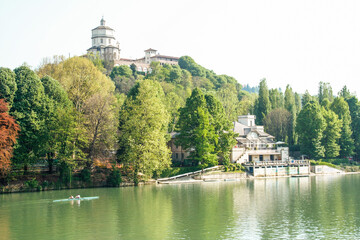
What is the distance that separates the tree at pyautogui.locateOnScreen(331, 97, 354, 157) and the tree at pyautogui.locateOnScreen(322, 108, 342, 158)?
5.82 ft

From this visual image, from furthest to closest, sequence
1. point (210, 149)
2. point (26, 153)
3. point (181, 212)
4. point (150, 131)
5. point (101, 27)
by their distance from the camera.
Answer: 1. point (101, 27)
2. point (210, 149)
3. point (150, 131)
4. point (26, 153)
5. point (181, 212)

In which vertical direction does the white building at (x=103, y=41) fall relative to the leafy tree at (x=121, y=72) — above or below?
above

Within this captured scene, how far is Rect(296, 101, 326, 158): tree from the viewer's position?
7862 centimetres

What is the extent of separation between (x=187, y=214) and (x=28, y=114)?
86.7ft

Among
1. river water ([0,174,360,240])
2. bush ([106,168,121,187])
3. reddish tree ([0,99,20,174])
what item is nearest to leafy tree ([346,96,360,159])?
river water ([0,174,360,240])

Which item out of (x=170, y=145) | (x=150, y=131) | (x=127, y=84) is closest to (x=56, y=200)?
(x=150, y=131)

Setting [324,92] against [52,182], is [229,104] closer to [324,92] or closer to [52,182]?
[324,92]

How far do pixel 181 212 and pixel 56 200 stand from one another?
46.1 ft

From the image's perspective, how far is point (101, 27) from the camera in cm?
14750

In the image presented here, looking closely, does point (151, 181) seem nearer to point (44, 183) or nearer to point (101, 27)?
point (44, 183)

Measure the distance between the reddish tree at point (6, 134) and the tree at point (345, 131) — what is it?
6259 centimetres

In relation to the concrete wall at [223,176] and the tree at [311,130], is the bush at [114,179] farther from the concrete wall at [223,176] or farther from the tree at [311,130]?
the tree at [311,130]

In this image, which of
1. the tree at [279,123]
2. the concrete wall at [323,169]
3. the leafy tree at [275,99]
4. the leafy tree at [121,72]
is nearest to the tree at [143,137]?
the concrete wall at [323,169]

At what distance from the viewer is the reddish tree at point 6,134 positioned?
44.8 metres
